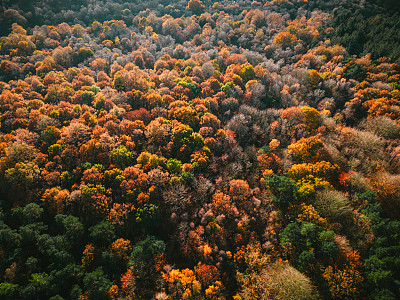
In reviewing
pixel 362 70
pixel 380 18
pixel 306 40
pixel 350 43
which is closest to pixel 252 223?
pixel 362 70

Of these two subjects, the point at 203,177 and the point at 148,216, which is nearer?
the point at 148,216

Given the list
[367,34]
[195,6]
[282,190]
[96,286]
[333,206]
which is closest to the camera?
[96,286]

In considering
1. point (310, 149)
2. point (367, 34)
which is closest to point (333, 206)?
point (310, 149)

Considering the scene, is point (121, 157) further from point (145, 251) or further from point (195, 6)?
point (195, 6)

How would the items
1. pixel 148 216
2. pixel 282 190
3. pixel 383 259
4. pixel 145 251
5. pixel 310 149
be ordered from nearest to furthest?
pixel 383 259 → pixel 145 251 → pixel 148 216 → pixel 282 190 → pixel 310 149

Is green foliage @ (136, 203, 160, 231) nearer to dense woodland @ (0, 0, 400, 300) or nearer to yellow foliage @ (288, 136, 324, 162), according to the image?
dense woodland @ (0, 0, 400, 300)

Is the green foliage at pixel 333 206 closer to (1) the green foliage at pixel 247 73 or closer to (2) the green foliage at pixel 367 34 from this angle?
(1) the green foliage at pixel 247 73

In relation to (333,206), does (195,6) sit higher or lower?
higher

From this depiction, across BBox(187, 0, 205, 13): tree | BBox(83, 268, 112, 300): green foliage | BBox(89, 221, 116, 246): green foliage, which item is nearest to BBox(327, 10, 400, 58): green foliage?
BBox(187, 0, 205, 13): tree
